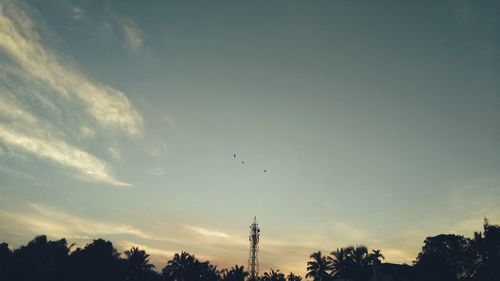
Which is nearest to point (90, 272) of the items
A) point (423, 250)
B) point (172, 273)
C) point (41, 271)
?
point (41, 271)

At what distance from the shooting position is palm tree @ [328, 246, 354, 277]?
57.0 m

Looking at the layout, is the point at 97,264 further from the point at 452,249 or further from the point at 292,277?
the point at 452,249

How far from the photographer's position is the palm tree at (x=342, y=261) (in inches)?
2245

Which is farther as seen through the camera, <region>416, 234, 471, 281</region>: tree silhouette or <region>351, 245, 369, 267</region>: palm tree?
<region>416, 234, 471, 281</region>: tree silhouette

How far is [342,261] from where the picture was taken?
57906mm

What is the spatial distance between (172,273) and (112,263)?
12172 mm

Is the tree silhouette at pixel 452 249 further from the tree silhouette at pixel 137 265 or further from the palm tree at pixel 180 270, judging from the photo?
the tree silhouette at pixel 137 265

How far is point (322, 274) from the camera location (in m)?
60.6

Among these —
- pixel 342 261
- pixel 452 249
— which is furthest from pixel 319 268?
pixel 452 249

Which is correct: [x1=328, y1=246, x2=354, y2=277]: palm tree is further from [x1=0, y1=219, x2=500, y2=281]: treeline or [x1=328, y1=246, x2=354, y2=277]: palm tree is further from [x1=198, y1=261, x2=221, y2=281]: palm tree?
[x1=198, y1=261, x2=221, y2=281]: palm tree

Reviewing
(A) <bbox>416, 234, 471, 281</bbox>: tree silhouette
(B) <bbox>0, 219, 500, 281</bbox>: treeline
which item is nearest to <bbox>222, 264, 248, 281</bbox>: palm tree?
(B) <bbox>0, 219, 500, 281</bbox>: treeline

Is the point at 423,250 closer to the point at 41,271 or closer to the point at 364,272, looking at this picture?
the point at 364,272

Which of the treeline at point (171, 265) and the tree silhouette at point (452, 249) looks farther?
the tree silhouette at point (452, 249)

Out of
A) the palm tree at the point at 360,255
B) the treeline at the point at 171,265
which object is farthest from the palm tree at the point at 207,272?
the palm tree at the point at 360,255
